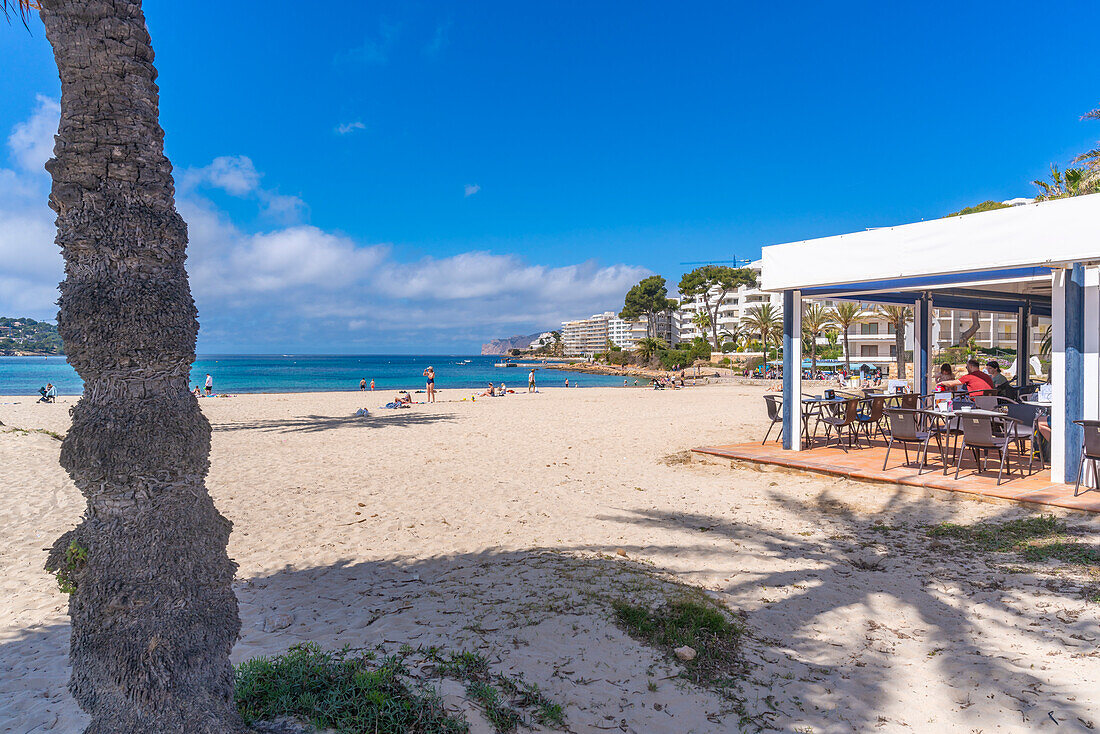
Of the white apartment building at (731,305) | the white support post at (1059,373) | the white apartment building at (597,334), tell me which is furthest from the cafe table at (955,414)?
the white apartment building at (597,334)

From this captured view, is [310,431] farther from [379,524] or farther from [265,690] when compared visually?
[265,690]

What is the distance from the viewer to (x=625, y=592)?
4.24 meters

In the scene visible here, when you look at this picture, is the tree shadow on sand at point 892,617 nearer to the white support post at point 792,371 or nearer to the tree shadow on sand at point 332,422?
the white support post at point 792,371

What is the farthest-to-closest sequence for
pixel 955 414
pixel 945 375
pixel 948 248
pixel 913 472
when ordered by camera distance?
1. pixel 945 375
2. pixel 913 472
3. pixel 948 248
4. pixel 955 414

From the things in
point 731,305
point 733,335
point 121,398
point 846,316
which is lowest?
point 121,398

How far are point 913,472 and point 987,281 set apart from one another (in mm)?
2849

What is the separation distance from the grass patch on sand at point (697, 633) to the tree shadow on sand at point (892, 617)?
0.24 m

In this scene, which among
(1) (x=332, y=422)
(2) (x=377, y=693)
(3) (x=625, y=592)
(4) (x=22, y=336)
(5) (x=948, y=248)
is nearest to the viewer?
(2) (x=377, y=693)

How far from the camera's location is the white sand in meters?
2.97

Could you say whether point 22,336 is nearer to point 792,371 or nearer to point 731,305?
point 731,305

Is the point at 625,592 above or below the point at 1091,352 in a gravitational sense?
below

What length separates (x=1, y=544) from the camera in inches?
216

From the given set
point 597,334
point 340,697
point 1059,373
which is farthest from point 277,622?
point 597,334

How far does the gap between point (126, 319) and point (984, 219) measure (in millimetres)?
8602
